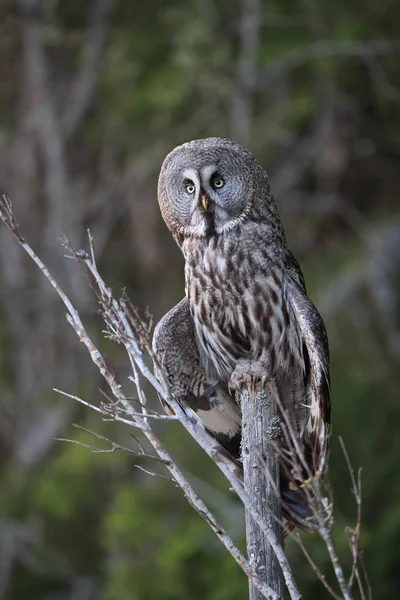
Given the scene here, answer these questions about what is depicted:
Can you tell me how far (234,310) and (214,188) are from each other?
57cm

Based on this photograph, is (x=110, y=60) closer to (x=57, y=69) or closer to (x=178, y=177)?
(x=57, y=69)

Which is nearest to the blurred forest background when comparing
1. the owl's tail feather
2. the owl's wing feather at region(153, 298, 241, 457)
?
the owl's wing feather at region(153, 298, 241, 457)

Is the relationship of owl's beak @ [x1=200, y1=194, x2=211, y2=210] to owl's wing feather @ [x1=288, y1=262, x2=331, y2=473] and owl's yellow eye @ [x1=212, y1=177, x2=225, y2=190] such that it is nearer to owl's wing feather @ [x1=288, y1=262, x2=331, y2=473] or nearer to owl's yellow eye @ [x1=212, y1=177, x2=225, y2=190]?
owl's yellow eye @ [x1=212, y1=177, x2=225, y2=190]

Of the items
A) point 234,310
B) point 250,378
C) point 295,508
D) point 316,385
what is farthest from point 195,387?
point 295,508

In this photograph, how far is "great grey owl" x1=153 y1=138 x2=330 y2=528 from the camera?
4.41 meters

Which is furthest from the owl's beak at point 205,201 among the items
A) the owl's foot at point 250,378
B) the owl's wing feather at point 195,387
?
the owl's foot at point 250,378

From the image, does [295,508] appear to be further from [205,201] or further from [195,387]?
[205,201]

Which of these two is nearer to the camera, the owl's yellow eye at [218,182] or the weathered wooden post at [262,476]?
the weathered wooden post at [262,476]

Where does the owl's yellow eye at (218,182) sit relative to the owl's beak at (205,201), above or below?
above

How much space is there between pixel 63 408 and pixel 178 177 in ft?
23.2

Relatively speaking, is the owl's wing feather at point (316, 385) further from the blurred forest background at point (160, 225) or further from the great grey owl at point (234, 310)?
the blurred forest background at point (160, 225)

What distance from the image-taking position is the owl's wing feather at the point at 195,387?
4617 mm

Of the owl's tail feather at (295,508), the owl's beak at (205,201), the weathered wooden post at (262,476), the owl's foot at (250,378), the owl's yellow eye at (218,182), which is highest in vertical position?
the owl's yellow eye at (218,182)

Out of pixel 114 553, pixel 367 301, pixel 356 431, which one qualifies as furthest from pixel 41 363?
pixel 356 431
